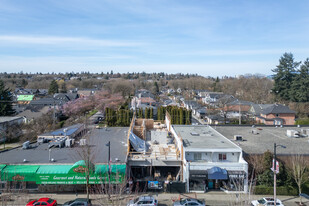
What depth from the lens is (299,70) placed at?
175 ft

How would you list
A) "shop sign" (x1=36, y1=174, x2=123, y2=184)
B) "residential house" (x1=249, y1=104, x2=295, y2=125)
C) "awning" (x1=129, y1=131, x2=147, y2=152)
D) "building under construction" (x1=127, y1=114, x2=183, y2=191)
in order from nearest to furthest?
"shop sign" (x1=36, y1=174, x2=123, y2=184) → "building under construction" (x1=127, y1=114, x2=183, y2=191) → "awning" (x1=129, y1=131, x2=147, y2=152) → "residential house" (x1=249, y1=104, x2=295, y2=125)

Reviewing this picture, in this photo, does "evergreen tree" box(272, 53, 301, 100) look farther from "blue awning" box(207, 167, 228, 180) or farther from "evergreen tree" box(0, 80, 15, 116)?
"evergreen tree" box(0, 80, 15, 116)

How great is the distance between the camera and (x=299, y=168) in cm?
1627

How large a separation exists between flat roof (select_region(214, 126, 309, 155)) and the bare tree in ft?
2.99

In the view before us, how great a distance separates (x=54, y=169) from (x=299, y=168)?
17802 mm

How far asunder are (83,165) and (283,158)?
50.9 ft

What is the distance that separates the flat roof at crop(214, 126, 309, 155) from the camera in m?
19.3

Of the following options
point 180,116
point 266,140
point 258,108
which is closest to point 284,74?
point 258,108

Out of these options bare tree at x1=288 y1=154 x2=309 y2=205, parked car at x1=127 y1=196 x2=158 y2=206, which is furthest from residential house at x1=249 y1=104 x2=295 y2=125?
parked car at x1=127 y1=196 x2=158 y2=206

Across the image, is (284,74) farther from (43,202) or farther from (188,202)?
(43,202)

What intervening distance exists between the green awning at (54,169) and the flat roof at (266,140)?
14409 millimetres

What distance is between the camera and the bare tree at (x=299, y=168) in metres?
16.2

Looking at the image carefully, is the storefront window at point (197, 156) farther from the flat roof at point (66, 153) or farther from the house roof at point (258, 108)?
the house roof at point (258, 108)

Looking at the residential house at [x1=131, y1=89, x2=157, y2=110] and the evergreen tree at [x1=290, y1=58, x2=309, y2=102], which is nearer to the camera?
the evergreen tree at [x1=290, y1=58, x2=309, y2=102]
